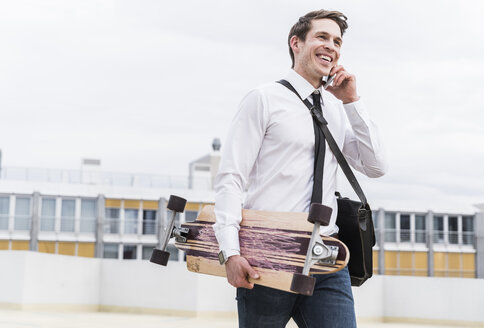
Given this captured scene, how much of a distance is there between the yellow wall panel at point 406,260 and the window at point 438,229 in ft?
6.61

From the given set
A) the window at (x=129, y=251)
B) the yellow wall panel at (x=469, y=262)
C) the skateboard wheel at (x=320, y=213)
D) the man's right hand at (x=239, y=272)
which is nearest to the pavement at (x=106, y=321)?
the man's right hand at (x=239, y=272)

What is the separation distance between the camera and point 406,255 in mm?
45094

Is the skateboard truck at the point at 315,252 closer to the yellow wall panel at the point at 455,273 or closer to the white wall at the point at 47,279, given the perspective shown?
the white wall at the point at 47,279

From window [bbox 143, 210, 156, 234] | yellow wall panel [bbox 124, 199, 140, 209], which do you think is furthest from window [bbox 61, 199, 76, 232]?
window [bbox 143, 210, 156, 234]

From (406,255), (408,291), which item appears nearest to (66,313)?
(408,291)

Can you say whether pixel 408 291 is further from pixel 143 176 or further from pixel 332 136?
pixel 143 176

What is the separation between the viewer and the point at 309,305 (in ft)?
6.77

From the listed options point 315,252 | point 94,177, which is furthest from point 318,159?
point 94,177

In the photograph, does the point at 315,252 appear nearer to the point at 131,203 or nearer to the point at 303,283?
the point at 303,283

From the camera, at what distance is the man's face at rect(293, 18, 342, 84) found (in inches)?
83.7

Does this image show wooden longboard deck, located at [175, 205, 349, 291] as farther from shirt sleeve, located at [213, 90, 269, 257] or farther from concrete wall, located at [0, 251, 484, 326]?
concrete wall, located at [0, 251, 484, 326]

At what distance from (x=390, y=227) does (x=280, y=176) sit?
141 feet

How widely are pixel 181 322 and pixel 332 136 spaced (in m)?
8.30

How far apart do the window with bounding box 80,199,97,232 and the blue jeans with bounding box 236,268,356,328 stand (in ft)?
122
